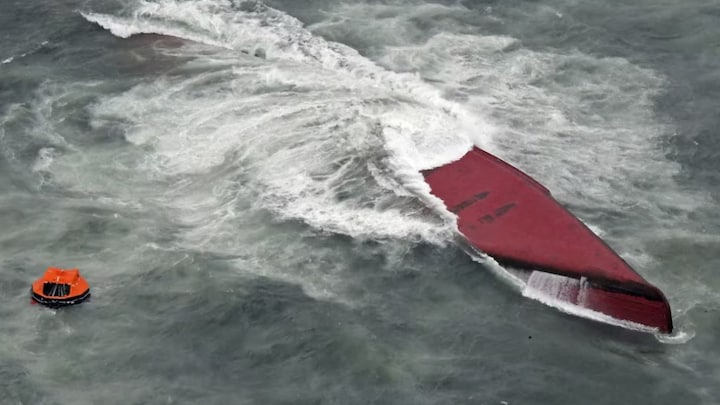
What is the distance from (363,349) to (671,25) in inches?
965

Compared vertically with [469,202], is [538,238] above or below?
above

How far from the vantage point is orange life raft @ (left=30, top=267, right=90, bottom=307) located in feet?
88.2

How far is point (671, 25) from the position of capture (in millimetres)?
42344

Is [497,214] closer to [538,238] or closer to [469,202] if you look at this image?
[469,202]

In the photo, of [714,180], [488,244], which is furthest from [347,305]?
[714,180]

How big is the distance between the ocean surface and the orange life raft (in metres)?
0.38

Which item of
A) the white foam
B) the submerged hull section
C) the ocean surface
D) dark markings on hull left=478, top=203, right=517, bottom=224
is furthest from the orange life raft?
the white foam

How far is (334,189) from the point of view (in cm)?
3170

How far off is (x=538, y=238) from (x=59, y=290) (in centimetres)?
1402

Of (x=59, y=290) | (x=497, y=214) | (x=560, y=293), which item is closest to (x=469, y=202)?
(x=497, y=214)

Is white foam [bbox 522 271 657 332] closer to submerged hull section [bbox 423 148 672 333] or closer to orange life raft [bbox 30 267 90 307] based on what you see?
submerged hull section [bbox 423 148 672 333]

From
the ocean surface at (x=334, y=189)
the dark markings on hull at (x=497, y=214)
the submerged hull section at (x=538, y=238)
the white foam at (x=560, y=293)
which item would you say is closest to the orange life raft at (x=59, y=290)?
the ocean surface at (x=334, y=189)

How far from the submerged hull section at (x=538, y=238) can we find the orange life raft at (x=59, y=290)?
452 inches

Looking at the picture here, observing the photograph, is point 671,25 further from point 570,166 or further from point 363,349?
point 363,349
